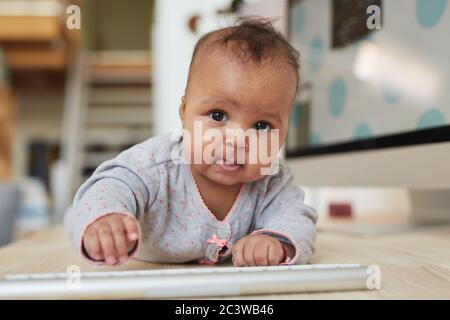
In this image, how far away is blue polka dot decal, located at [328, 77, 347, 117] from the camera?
0.84m

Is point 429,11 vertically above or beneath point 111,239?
above

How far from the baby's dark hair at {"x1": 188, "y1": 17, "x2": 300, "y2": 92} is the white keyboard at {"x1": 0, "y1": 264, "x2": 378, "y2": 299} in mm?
164

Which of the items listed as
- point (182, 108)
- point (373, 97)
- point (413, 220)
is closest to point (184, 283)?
point (182, 108)

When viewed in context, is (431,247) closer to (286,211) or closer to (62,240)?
(286,211)

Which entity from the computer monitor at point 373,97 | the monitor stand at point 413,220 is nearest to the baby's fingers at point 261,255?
the computer monitor at point 373,97

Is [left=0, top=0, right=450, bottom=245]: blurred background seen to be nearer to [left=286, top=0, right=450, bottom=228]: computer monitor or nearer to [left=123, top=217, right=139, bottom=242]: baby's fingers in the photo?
[left=286, top=0, right=450, bottom=228]: computer monitor

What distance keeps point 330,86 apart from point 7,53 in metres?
2.17

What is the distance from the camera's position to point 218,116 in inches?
15.7

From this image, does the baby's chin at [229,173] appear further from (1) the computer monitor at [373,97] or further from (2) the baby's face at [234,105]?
(1) the computer monitor at [373,97]

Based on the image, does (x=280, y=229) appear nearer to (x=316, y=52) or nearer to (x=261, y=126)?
(x=261, y=126)

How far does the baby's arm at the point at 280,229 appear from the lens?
417mm

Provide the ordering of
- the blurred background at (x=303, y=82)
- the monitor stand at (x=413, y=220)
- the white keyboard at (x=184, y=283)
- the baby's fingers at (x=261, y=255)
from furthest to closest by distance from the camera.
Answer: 1. the monitor stand at (x=413, y=220)
2. the blurred background at (x=303, y=82)
3. the baby's fingers at (x=261, y=255)
4. the white keyboard at (x=184, y=283)

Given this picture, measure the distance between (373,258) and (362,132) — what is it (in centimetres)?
34
